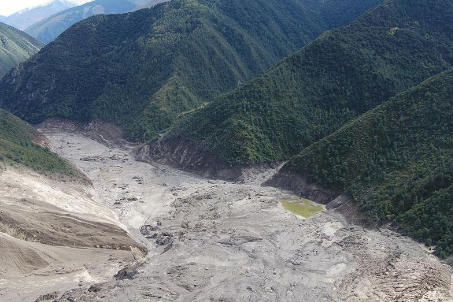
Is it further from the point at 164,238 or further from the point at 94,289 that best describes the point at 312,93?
the point at 94,289

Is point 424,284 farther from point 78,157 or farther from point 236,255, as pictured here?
point 78,157

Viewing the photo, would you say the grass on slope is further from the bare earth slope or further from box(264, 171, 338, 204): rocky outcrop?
box(264, 171, 338, 204): rocky outcrop

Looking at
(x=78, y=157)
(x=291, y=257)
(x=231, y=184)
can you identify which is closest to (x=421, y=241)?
(x=291, y=257)

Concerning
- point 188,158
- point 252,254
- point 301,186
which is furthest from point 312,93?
point 252,254

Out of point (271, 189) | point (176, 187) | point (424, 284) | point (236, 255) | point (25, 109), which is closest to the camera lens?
point (424, 284)

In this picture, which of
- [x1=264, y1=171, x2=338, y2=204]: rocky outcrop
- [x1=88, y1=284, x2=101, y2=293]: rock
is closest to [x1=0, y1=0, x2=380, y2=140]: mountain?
[x1=264, y1=171, x2=338, y2=204]: rocky outcrop

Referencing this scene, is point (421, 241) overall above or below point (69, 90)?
below

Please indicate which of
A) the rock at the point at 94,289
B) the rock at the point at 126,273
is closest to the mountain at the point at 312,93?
the rock at the point at 126,273
